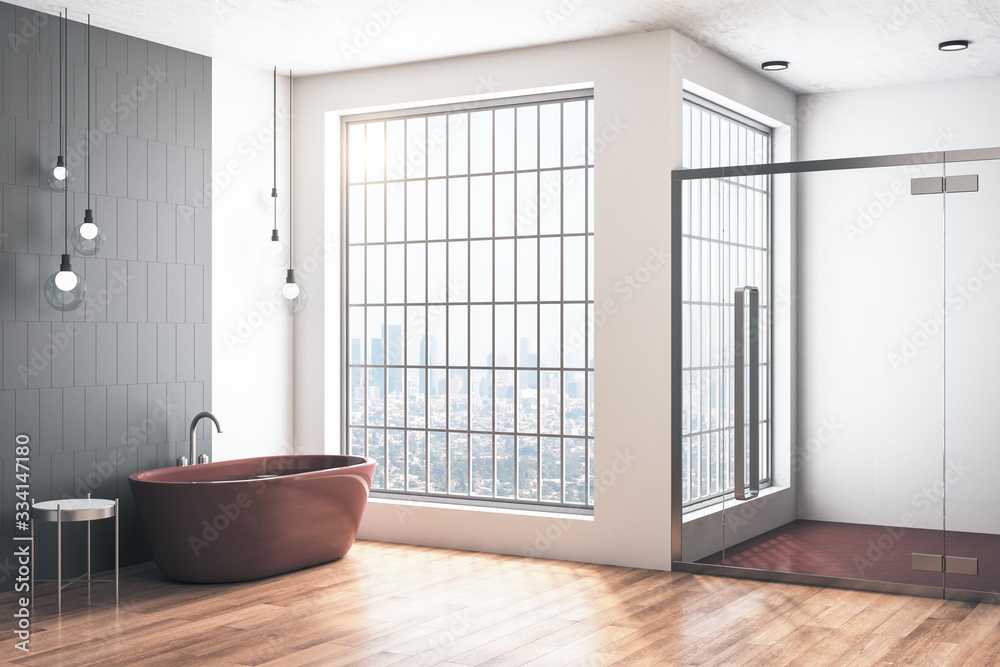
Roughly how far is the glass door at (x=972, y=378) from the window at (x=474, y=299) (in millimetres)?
1875

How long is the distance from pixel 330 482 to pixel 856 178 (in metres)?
2.97

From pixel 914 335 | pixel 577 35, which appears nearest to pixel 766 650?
pixel 914 335

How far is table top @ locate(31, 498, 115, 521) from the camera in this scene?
4.51m

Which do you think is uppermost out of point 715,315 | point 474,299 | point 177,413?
point 474,299

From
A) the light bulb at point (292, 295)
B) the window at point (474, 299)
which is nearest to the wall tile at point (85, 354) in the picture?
the light bulb at point (292, 295)

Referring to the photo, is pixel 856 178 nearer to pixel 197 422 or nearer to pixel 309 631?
pixel 309 631

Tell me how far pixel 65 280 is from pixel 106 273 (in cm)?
54

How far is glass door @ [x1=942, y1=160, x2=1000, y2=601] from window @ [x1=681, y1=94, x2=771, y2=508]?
2.77 feet

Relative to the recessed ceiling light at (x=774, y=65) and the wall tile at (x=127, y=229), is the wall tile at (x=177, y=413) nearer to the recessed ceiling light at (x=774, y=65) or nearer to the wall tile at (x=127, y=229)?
the wall tile at (x=127, y=229)

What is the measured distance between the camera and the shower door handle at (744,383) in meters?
5.09

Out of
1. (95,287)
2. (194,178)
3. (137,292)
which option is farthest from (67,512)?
(194,178)

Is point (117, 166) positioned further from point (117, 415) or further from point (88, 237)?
point (117, 415)

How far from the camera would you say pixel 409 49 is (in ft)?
18.7

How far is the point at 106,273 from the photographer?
5.22 m
